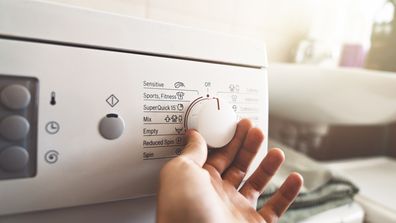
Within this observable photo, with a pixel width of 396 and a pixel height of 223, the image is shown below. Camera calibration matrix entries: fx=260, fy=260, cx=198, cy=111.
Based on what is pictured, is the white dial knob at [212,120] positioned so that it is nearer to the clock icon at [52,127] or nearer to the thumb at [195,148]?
the thumb at [195,148]

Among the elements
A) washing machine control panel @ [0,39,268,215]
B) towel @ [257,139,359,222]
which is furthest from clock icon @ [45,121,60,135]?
towel @ [257,139,359,222]

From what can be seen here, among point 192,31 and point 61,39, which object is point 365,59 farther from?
point 61,39

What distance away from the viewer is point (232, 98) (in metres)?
0.32

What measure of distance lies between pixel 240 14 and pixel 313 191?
59 centimetres

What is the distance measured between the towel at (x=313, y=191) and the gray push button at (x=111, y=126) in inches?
10.0

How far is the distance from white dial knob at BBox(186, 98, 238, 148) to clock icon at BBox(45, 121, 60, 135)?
0.42 feet

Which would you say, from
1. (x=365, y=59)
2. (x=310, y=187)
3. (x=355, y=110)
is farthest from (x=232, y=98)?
(x=365, y=59)

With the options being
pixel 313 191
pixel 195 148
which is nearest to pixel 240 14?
pixel 313 191

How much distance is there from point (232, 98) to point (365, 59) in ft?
2.84

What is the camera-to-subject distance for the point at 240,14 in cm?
84

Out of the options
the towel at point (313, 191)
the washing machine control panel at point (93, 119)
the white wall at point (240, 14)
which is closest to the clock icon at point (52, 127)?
the washing machine control panel at point (93, 119)

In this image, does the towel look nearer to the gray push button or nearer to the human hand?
the human hand

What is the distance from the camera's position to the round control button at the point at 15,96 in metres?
0.21

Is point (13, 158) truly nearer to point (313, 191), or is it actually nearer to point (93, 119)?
point (93, 119)
